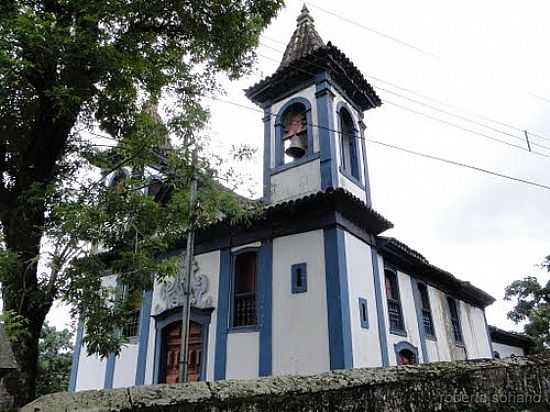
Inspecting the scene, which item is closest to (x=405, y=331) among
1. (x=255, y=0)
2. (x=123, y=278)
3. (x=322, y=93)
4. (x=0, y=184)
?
(x=322, y=93)

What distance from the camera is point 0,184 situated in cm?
463

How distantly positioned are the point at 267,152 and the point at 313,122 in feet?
4.80

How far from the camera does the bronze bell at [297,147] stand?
9711mm

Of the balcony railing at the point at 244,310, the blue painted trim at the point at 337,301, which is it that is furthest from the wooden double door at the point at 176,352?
the blue painted trim at the point at 337,301

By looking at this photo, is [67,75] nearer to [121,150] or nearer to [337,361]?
[121,150]

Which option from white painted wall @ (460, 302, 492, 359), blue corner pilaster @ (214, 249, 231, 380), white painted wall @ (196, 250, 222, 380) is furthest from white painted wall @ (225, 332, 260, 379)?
white painted wall @ (460, 302, 492, 359)

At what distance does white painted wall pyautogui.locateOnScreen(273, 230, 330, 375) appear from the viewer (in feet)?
24.0

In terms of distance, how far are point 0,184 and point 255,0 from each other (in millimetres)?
4424

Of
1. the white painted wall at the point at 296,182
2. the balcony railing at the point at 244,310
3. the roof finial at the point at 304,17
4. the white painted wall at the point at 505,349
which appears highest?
the roof finial at the point at 304,17

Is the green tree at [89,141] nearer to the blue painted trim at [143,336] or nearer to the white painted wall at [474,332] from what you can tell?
the blue painted trim at [143,336]

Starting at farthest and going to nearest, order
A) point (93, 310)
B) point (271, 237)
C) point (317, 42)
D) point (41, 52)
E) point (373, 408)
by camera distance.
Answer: point (317, 42), point (271, 237), point (93, 310), point (41, 52), point (373, 408)

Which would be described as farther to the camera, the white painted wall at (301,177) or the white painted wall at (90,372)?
the white painted wall at (90,372)

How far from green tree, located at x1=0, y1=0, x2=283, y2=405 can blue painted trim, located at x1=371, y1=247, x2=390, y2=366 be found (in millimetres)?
4803

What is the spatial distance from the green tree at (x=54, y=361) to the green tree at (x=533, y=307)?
75.8 ft
